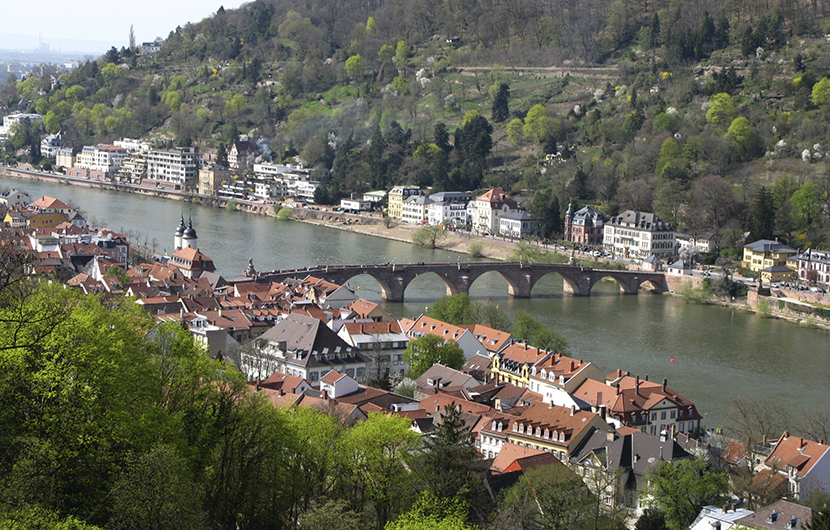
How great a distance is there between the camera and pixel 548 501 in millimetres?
16281

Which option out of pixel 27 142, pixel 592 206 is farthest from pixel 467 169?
pixel 27 142

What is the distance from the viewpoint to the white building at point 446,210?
63.1m

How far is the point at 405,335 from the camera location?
29.0 m

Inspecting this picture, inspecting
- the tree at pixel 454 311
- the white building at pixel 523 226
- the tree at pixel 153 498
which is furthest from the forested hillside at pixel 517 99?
the tree at pixel 153 498

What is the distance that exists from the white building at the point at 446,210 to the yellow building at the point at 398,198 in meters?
1.75

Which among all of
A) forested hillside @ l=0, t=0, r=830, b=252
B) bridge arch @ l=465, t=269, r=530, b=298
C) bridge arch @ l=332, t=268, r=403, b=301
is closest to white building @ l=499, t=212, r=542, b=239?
forested hillside @ l=0, t=0, r=830, b=252

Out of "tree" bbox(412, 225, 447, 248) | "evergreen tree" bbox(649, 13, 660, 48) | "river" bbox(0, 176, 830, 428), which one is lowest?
"river" bbox(0, 176, 830, 428)

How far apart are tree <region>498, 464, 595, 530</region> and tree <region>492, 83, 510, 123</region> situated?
60468 millimetres

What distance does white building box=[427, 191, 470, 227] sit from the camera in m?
63.1

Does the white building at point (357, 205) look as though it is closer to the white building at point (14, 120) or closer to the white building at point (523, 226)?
the white building at point (523, 226)

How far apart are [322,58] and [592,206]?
4802 centimetres

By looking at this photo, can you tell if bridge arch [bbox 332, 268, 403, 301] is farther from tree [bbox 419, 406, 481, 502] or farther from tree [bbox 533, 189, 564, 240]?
tree [bbox 419, 406, 481, 502]

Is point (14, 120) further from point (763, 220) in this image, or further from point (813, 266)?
point (813, 266)

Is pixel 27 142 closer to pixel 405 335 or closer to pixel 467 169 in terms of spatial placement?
pixel 467 169
